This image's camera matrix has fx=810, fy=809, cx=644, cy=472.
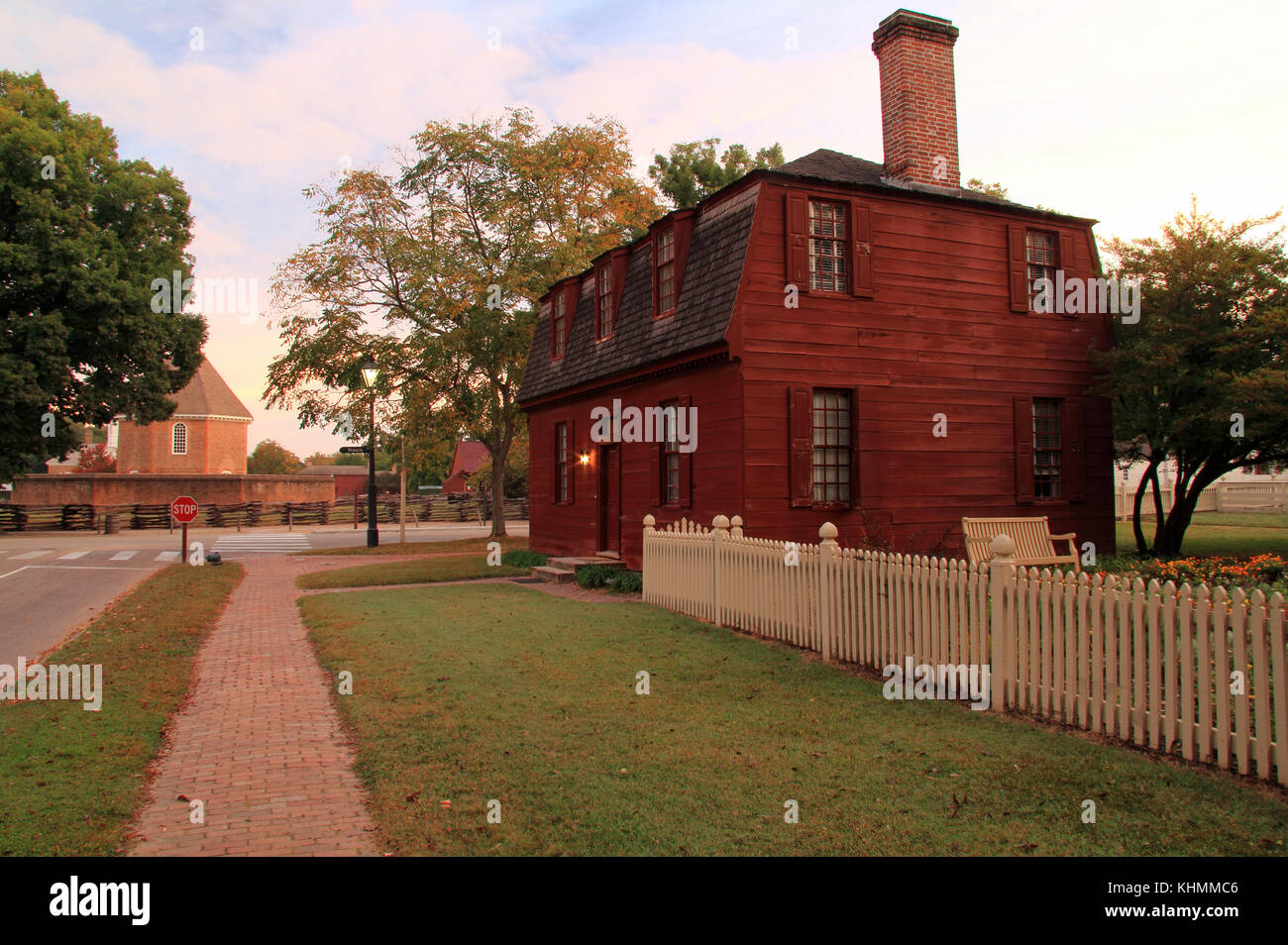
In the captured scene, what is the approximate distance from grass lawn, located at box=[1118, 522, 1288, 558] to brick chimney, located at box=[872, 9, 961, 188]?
8.92 meters

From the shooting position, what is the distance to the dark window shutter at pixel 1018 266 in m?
15.2

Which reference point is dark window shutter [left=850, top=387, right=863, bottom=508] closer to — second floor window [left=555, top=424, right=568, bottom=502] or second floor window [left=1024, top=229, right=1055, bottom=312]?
second floor window [left=1024, top=229, right=1055, bottom=312]

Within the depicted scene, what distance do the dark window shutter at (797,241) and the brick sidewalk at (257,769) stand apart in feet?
30.1

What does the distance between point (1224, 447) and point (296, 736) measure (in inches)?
630

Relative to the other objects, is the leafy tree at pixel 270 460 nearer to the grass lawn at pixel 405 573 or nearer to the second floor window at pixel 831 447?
the grass lawn at pixel 405 573

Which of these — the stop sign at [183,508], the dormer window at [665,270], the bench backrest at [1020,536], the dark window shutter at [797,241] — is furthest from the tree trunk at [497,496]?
the bench backrest at [1020,536]

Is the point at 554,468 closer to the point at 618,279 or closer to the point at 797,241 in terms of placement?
the point at 618,279

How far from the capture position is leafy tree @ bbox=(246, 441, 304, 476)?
→ 10862 cm

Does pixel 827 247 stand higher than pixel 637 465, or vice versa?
pixel 827 247

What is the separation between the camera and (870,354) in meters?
14.0

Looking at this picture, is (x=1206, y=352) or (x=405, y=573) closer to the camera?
(x=1206, y=352)

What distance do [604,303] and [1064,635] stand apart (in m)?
13.4

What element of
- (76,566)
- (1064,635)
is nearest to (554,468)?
(76,566)
